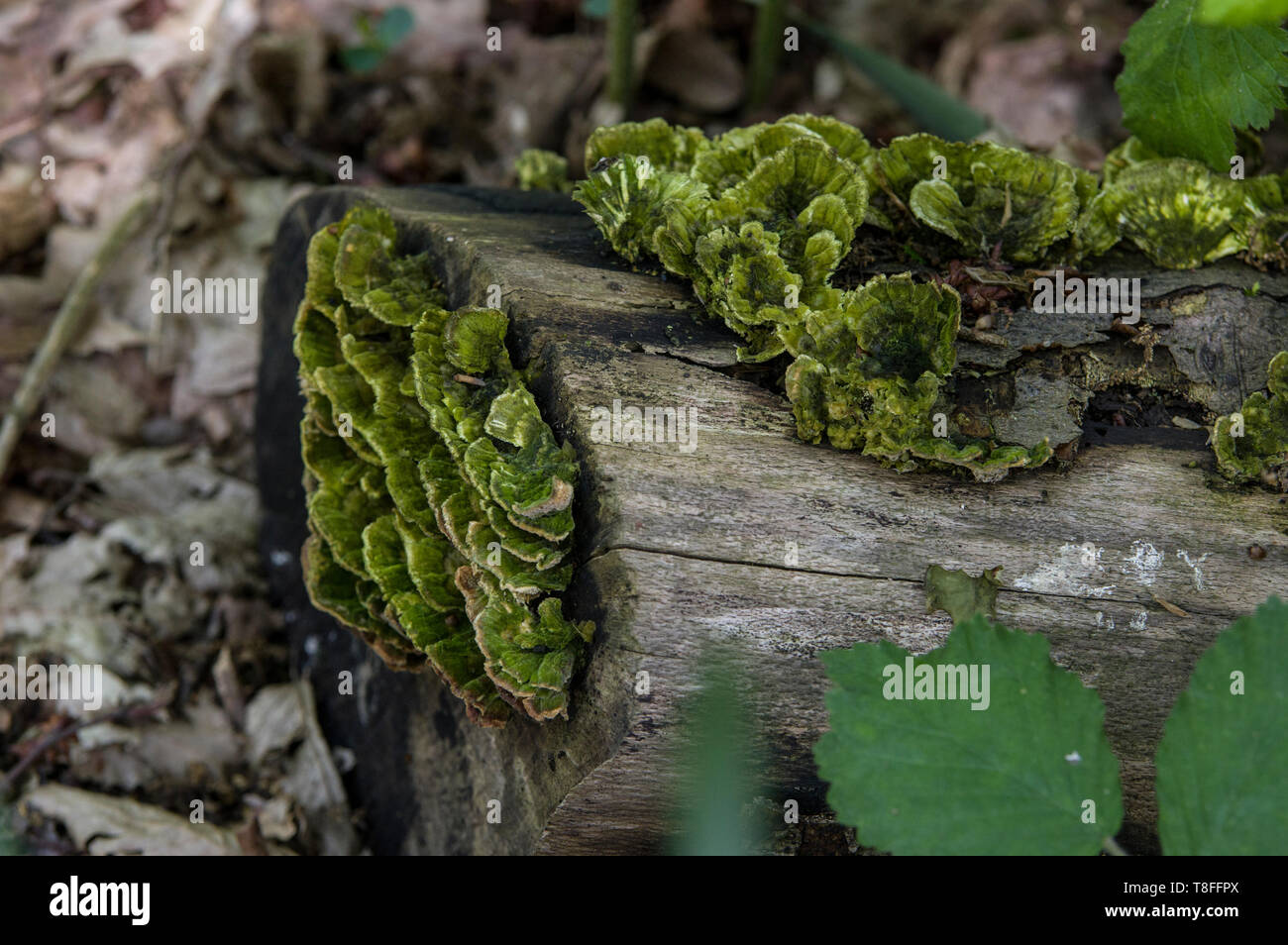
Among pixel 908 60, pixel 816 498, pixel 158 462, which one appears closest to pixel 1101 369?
pixel 816 498

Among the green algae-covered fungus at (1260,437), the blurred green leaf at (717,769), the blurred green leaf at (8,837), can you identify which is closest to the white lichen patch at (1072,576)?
the green algae-covered fungus at (1260,437)

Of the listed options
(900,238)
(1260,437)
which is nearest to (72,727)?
(900,238)

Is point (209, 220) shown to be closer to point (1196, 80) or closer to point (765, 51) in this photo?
point (765, 51)

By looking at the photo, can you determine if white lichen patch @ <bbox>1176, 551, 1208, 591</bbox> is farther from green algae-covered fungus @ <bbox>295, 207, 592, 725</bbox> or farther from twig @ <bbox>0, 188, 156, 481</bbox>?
twig @ <bbox>0, 188, 156, 481</bbox>

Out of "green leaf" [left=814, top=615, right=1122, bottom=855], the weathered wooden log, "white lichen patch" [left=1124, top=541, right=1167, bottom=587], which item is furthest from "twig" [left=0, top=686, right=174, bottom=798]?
"white lichen patch" [left=1124, top=541, right=1167, bottom=587]

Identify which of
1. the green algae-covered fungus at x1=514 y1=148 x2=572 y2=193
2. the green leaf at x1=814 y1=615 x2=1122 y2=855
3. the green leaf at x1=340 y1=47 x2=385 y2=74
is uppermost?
the green leaf at x1=340 y1=47 x2=385 y2=74

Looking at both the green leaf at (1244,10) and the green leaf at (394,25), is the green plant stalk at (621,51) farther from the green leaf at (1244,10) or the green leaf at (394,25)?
the green leaf at (1244,10)
